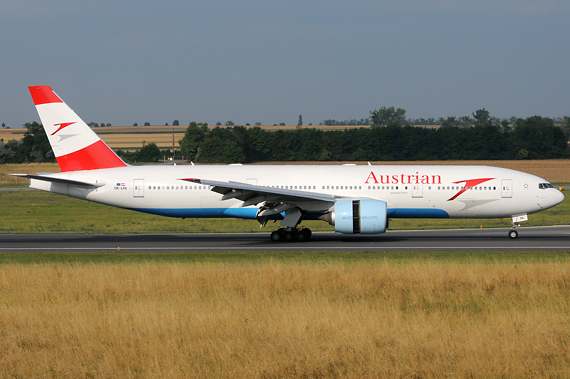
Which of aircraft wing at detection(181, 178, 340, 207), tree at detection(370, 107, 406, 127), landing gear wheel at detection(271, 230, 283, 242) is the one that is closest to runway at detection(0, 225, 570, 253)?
landing gear wheel at detection(271, 230, 283, 242)

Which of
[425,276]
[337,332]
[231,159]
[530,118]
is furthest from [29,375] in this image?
[530,118]

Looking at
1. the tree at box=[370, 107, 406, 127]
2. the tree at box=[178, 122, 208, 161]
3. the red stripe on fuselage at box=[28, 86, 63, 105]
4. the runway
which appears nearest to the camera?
the runway

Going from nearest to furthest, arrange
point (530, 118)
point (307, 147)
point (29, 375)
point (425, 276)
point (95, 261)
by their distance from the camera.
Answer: point (29, 375) → point (425, 276) → point (95, 261) → point (307, 147) → point (530, 118)

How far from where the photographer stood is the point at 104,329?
33.8 ft

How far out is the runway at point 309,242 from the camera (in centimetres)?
2402

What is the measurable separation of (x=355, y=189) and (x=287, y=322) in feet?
56.3

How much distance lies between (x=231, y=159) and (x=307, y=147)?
14.1 metres

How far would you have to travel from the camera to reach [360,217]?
974 inches

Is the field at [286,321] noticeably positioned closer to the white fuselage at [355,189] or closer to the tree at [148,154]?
the white fuselage at [355,189]

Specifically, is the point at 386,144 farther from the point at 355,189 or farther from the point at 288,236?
the point at 288,236

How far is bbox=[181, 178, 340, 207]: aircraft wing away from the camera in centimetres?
2502

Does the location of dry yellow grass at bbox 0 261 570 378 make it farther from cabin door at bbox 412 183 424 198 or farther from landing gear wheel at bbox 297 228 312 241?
cabin door at bbox 412 183 424 198

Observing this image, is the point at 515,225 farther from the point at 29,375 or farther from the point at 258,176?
the point at 29,375

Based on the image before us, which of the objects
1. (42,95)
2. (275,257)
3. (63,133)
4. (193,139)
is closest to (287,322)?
(275,257)
